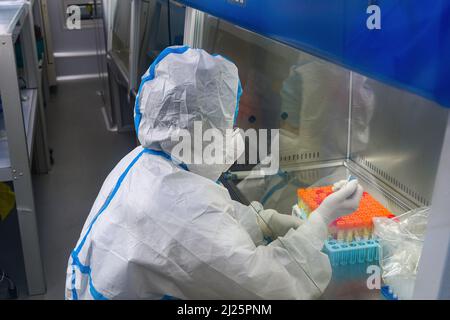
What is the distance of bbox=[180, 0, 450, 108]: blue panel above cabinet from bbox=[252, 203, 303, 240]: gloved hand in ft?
→ 1.84

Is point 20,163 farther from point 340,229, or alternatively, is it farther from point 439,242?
point 439,242

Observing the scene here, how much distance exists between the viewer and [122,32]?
364 centimetres

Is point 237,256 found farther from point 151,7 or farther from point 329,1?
point 151,7

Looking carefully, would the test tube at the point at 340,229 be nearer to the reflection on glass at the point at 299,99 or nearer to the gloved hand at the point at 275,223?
the gloved hand at the point at 275,223

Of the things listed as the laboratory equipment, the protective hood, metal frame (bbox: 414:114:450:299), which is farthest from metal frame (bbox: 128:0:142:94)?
metal frame (bbox: 414:114:450:299)

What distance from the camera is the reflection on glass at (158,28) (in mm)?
2305

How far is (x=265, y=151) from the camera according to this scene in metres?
1.65

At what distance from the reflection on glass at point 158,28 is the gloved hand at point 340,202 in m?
1.27

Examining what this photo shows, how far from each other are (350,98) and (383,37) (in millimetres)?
871

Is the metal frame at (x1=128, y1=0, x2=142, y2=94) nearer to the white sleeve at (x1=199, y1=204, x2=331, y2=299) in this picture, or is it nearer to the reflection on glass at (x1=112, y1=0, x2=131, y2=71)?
the reflection on glass at (x1=112, y1=0, x2=131, y2=71)

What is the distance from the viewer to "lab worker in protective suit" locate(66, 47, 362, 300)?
1160 mm

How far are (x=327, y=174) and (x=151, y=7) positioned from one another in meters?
1.70

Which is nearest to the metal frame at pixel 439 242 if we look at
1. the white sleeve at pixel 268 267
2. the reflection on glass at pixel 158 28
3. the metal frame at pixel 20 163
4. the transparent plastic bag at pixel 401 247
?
the transparent plastic bag at pixel 401 247

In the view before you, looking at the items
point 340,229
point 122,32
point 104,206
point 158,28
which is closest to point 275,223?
point 340,229
